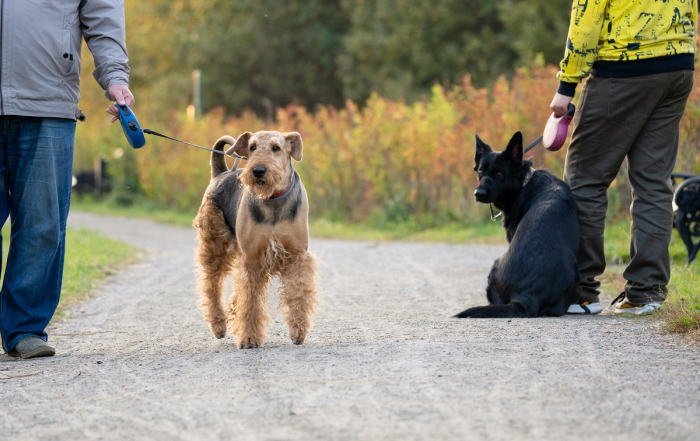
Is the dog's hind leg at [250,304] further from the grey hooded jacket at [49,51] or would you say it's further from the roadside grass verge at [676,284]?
the roadside grass verge at [676,284]

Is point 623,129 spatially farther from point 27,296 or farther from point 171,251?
point 171,251

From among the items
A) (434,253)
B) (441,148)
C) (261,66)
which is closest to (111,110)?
(434,253)

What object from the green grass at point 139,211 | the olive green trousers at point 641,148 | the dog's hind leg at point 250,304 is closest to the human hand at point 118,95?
the dog's hind leg at point 250,304

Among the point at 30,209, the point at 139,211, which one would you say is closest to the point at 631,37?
A: the point at 30,209

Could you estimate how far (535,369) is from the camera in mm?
3781

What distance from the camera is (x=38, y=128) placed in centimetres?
462

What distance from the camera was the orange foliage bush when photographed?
12.3 meters

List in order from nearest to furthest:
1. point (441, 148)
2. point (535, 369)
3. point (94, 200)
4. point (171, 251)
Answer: point (535, 369)
point (171, 251)
point (441, 148)
point (94, 200)

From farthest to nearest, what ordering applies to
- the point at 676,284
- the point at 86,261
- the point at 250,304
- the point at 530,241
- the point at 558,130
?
the point at 86,261
the point at 676,284
the point at 558,130
the point at 530,241
the point at 250,304

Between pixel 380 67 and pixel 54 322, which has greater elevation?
pixel 380 67

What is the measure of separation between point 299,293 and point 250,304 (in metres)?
0.29

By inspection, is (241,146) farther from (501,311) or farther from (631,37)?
(631,37)

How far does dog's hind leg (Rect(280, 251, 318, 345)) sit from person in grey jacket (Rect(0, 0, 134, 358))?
1290 mm

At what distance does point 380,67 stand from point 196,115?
1022cm
